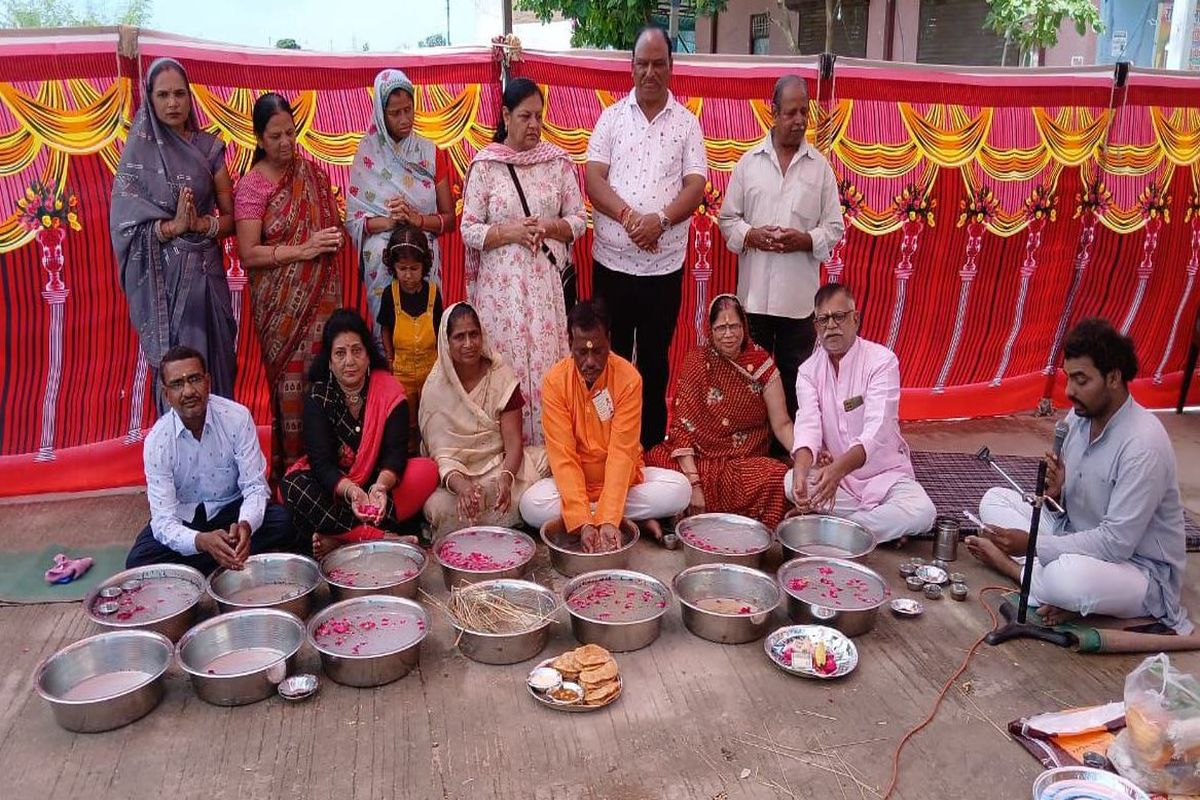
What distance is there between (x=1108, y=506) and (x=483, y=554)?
2.41 m

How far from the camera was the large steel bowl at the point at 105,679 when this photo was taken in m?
2.74

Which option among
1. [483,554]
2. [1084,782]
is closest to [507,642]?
[483,554]

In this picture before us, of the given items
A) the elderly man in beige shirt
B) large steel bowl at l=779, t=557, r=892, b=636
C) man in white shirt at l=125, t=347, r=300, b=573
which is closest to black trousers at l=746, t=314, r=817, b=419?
the elderly man in beige shirt

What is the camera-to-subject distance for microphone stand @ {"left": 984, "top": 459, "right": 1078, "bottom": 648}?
3.18 metres

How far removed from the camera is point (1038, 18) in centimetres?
1023

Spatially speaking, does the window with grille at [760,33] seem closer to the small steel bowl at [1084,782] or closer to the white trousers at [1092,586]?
the white trousers at [1092,586]

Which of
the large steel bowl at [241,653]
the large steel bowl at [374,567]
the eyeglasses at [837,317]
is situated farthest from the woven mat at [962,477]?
the large steel bowl at [241,653]

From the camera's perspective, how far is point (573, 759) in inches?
105

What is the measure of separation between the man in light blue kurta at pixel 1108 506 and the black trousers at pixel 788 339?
1.54m

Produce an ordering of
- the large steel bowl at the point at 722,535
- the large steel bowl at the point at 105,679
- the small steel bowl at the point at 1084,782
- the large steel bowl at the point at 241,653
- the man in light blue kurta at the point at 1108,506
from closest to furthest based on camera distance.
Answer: the small steel bowl at the point at 1084,782 → the large steel bowl at the point at 105,679 → the large steel bowl at the point at 241,653 → the man in light blue kurta at the point at 1108,506 → the large steel bowl at the point at 722,535

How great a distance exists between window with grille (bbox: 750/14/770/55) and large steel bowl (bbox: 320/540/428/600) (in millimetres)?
13969

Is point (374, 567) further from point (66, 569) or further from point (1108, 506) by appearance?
point (1108, 506)

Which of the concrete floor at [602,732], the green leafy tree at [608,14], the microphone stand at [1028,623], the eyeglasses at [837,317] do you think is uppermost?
the green leafy tree at [608,14]

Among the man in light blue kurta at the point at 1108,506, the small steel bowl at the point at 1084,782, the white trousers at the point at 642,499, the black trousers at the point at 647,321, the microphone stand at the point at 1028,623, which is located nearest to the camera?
the small steel bowl at the point at 1084,782
